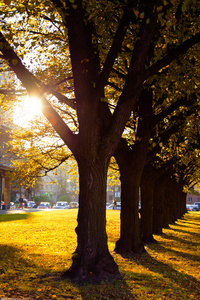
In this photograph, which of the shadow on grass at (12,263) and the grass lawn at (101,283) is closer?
the grass lawn at (101,283)

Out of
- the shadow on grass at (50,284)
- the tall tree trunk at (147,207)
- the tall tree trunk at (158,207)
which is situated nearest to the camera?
the shadow on grass at (50,284)

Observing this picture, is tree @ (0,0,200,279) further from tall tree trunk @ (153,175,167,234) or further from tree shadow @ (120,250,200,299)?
tall tree trunk @ (153,175,167,234)

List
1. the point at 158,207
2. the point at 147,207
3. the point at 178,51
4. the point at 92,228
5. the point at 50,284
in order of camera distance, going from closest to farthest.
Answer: the point at 50,284
the point at 178,51
the point at 92,228
the point at 147,207
the point at 158,207

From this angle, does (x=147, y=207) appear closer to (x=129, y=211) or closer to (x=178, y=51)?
(x=129, y=211)

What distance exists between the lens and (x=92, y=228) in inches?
321

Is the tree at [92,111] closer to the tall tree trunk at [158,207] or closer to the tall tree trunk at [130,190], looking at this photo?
the tall tree trunk at [130,190]

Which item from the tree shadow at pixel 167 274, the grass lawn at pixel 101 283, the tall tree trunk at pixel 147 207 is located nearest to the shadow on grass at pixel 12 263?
the grass lawn at pixel 101 283

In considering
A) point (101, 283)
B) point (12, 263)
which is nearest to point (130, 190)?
point (12, 263)

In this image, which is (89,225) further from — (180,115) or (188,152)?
(188,152)

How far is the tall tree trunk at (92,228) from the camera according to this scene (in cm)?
805

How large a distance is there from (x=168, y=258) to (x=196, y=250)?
298 centimetres

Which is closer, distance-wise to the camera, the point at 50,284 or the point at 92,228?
the point at 50,284

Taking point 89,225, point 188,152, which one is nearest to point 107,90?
point 188,152

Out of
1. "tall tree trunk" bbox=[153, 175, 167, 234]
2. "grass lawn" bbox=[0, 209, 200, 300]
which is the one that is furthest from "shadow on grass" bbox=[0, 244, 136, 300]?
"tall tree trunk" bbox=[153, 175, 167, 234]
